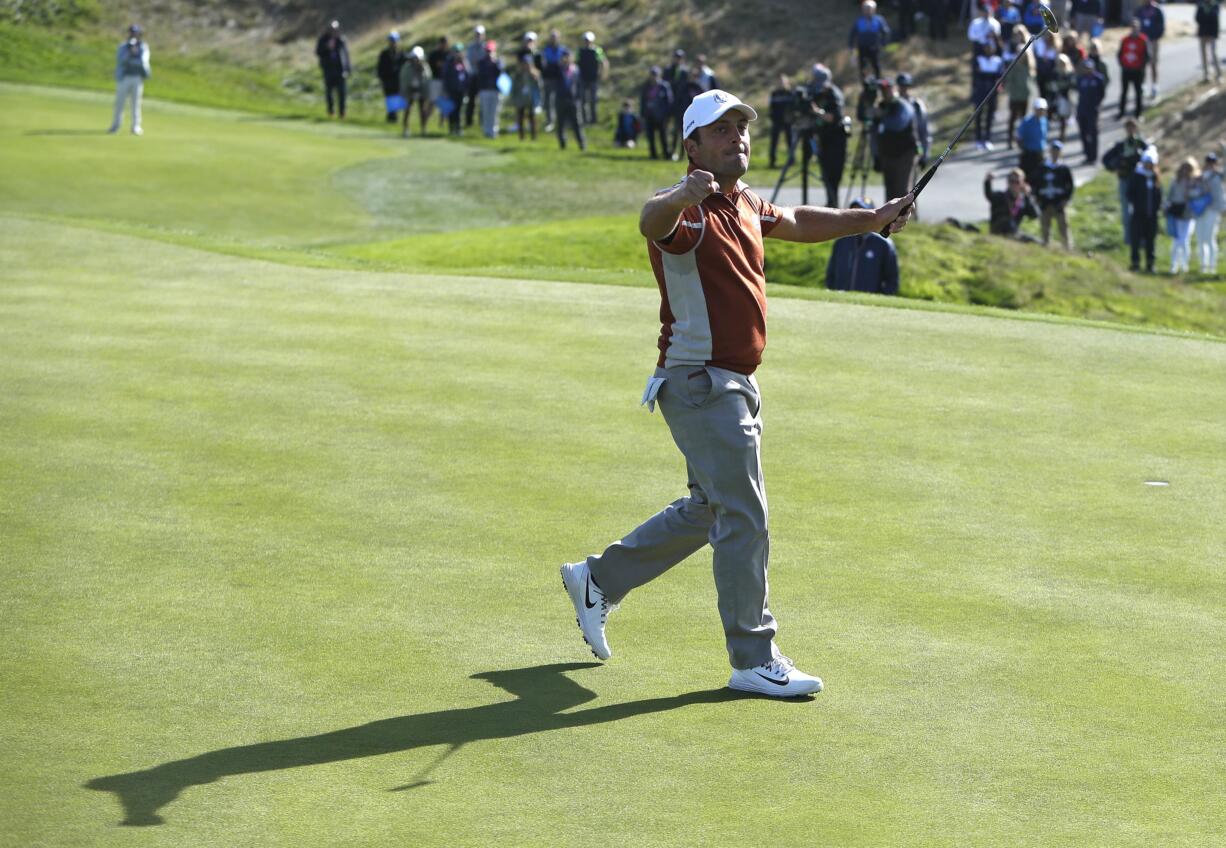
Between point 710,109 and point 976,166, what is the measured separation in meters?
29.6

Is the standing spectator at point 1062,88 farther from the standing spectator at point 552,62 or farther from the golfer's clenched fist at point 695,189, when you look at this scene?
the golfer's clenched fist at point 695,189

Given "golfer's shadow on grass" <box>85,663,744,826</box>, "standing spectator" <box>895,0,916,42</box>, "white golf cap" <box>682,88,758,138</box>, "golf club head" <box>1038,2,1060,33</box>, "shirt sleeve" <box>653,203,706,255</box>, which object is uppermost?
"standing spectator" <box>895,0,916,42</box>

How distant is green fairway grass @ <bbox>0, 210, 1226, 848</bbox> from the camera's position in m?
5.59

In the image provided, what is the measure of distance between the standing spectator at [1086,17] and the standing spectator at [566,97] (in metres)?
14.1

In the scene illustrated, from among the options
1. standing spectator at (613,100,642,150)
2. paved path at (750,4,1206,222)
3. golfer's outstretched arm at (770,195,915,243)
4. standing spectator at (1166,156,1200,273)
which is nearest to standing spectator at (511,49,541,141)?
standing spectator at (613,100,642,150)

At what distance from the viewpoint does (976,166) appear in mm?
35188

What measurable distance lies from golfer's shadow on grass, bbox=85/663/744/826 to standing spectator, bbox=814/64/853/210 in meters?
20.6

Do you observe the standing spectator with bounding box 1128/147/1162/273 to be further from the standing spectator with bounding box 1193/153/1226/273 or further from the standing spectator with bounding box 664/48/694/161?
the standing spectator with bounding box 664/48/694/161

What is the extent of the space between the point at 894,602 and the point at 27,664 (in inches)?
132

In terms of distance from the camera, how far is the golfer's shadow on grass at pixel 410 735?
222 inches

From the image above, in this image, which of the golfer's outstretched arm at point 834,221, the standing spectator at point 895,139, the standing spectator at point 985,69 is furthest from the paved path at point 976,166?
the golfer's outstretched arm at point 834,221

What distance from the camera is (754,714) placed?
6426 mm

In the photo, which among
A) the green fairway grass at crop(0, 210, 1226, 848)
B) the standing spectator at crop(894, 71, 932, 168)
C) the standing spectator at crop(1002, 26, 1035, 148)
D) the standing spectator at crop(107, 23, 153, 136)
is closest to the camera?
the green fairway grass at crop(0, 210, 1226, 848)

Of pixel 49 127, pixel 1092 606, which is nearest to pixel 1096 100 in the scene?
pixel 49 127
